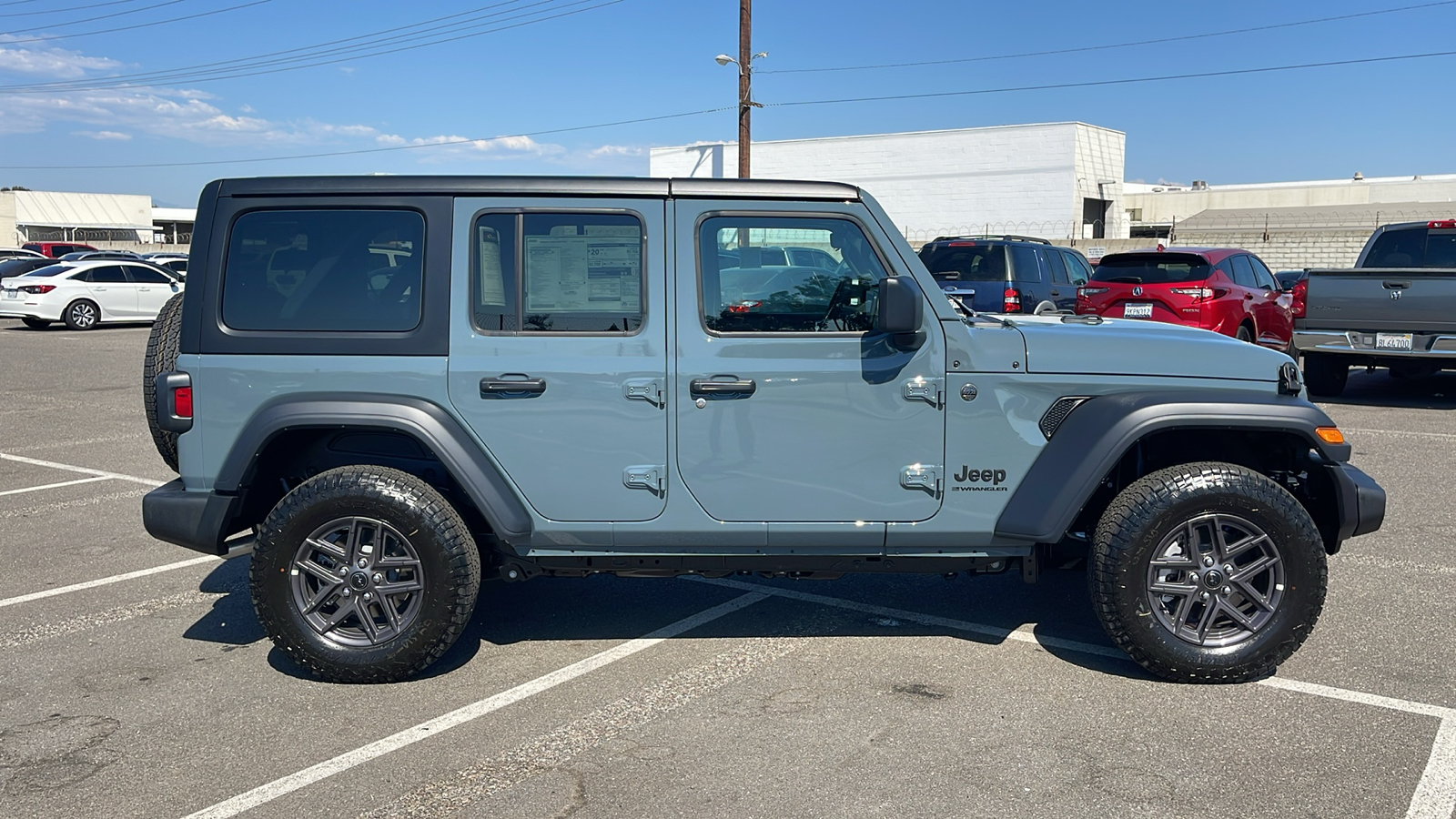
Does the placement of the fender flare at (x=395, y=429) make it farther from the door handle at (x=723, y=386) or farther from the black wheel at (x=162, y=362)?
the door handle at (x=723, y=386)

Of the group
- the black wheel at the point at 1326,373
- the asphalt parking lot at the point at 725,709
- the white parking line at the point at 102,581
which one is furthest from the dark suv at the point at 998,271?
the white parking line at the point at 102,581

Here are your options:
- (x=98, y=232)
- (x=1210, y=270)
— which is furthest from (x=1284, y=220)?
(x=98, y=232)

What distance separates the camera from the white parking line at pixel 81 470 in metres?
8.59

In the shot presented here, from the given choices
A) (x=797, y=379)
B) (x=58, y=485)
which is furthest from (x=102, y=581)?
(x=797, y=379)

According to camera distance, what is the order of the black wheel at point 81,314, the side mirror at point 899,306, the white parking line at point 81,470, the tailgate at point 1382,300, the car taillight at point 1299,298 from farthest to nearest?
the black wheel at point 81,314 → the car taillight at point 1299,298 → the tailgate at point 1382,300 → the white parking line at point 81,470 → the side mirror at point 899,306

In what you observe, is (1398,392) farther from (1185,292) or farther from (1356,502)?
(1356,502)

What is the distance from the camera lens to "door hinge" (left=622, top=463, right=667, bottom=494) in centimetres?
442

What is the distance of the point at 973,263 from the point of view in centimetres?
1476

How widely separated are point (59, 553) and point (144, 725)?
3035mm

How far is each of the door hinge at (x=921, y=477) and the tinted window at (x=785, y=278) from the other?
1.91 ft

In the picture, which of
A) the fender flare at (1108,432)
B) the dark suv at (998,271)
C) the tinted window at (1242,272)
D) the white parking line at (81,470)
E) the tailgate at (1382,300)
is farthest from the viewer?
the dark suv at (998,271)

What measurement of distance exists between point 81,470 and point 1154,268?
11.5 m

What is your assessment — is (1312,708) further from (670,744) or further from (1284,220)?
(1284,220)

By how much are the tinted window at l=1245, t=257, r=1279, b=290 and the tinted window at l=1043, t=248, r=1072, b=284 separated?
8.00 ft
